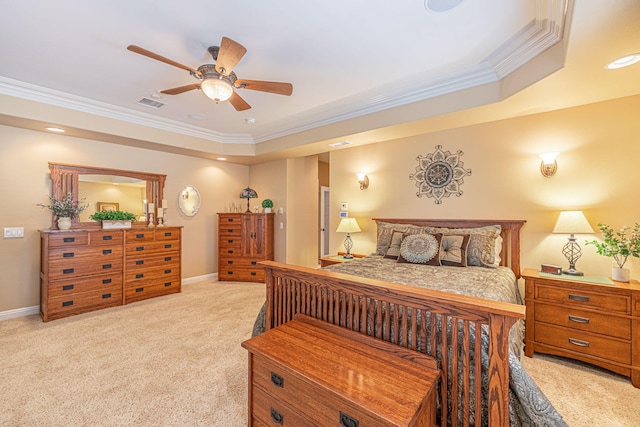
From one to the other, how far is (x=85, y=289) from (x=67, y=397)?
6.61 feet

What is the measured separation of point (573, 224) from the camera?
254 centimetres

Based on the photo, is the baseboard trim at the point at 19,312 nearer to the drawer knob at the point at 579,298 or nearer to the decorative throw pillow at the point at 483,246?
the decorative throw pillow at the point at 483,246

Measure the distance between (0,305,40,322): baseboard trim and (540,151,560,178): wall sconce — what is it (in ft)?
21.6

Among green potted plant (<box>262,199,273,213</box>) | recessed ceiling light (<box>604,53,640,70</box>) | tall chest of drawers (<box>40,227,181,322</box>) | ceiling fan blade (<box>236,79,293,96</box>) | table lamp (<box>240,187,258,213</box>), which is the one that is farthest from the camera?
table lamp (<box>240,187,258,213</box>)

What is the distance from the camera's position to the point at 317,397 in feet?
4.17

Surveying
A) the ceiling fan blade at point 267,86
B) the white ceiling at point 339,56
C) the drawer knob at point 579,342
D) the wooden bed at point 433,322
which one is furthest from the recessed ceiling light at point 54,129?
the drawer knob at point 579,342

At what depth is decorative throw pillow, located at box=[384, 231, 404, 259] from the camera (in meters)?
3.37

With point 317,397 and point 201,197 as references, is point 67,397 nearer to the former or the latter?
point 317,397

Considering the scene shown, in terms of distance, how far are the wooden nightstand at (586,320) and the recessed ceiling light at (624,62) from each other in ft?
5.64

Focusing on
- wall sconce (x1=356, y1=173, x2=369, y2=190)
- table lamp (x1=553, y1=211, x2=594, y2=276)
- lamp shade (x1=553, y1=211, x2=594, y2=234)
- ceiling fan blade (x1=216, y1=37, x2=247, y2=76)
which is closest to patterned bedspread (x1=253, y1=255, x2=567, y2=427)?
table lamp (x1=553, y1=211, x2=594, y2=276)

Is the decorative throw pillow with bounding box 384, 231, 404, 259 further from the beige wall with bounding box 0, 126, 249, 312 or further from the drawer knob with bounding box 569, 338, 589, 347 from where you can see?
the beige wall with bounding box 0, 126, 249, 312

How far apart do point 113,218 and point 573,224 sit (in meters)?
5.66

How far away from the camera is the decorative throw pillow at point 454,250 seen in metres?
2.92

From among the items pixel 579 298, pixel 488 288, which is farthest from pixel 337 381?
pixel 579 298
